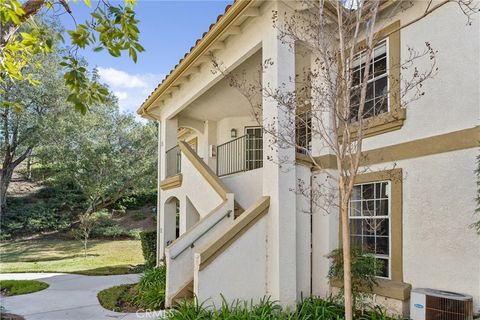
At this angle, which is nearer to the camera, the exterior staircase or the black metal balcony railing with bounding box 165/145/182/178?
the exterior staircase

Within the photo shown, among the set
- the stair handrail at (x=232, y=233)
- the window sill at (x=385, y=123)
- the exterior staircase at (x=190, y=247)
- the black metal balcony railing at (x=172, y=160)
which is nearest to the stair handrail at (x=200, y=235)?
the exterior staircase at (x=190, y=247)

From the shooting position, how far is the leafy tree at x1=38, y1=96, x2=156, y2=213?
2430cm

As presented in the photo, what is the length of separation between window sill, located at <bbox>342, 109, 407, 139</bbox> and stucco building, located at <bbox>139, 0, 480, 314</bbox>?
0.03 metres

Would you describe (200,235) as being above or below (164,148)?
below

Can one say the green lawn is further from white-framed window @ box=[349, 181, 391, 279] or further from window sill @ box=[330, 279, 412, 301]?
window sill @ box=[330, 279, 412, 301]

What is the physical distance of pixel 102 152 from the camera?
24.4 metres

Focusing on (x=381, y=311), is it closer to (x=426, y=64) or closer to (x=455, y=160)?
(x=455, y=160)

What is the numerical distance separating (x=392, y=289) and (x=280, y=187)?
2592mm

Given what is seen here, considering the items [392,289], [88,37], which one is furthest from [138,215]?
[88,37]

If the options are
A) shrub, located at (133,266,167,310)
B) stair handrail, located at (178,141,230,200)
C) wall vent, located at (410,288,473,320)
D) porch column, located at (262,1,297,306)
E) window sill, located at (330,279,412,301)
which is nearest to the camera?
wall vent, located at (410,288,473,320)

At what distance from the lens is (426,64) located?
6453 mm

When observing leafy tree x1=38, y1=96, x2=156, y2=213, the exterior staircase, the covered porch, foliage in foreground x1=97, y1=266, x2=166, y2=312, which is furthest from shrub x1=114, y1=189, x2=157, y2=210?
the exterior staircase

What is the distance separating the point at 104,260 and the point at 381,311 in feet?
50.7

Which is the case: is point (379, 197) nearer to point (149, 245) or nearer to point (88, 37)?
point (88, 37)
